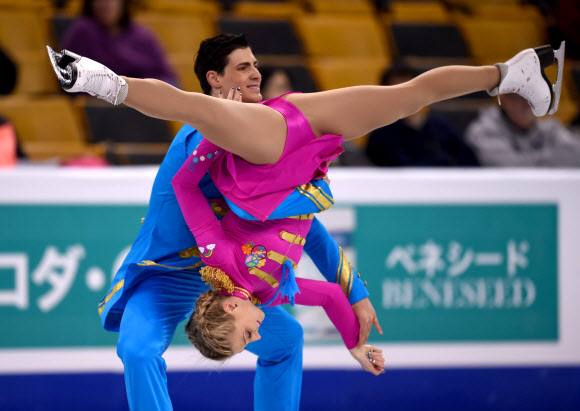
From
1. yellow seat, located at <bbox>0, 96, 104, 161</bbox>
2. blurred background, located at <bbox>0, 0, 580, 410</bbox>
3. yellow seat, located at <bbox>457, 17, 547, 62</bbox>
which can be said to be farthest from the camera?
yellow seat, located at <bbox>457, 17, 547, 62</bbox>

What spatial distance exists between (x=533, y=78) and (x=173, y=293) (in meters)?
1.28

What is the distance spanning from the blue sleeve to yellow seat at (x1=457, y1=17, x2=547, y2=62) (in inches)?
140

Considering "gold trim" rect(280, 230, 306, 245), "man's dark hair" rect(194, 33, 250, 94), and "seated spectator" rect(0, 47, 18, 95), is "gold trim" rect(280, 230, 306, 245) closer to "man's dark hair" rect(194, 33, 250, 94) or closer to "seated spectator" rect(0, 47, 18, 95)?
"man's dark hair" rect(194, 33, 250, 94)

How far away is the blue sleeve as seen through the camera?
2.56 meters

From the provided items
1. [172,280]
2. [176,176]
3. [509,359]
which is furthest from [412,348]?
[176,176]

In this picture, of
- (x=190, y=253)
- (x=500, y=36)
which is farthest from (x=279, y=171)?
(x=500, y=36)

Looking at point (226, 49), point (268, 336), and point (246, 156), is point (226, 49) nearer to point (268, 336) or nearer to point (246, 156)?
point (246, 156)

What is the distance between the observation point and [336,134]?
2.30 meters

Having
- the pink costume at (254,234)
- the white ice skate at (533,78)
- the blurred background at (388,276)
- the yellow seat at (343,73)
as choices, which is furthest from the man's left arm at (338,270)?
the yellow seat at (343,73)

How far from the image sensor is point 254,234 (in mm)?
2311

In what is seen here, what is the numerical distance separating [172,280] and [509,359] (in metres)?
1.90

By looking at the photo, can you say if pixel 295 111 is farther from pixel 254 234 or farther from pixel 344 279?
pixel 344 279

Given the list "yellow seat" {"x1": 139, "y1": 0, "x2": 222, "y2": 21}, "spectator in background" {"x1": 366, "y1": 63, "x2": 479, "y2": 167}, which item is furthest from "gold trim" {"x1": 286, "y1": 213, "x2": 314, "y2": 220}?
"yellow seat" {"x1": 139, "y1": 0, "x2": 222, "y2": 21}

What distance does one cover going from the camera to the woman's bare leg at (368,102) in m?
2.27
